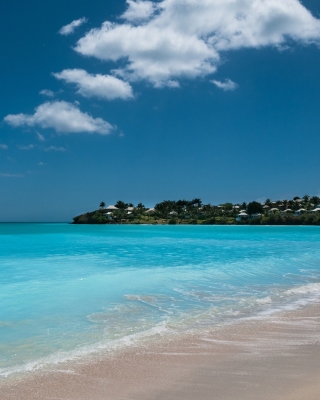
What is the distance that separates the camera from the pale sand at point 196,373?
3.97 metres

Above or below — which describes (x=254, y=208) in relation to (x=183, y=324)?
above

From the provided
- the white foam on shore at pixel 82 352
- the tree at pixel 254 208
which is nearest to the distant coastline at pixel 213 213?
the tree at pixel 254 208

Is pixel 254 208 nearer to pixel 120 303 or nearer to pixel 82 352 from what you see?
pixel 120 303

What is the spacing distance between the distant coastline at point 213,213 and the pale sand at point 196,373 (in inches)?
4743

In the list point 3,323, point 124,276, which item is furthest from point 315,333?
point 124,276

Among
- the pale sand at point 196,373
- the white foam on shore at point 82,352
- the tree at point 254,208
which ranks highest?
the tree at point 254,208

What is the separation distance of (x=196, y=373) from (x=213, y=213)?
470 feet

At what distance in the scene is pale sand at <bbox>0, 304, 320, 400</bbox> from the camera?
397 centimetres

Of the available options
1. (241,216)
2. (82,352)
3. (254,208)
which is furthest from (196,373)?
(254,208)

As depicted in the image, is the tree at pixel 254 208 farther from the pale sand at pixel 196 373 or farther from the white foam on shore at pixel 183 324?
the pale sand at pixel 196 373

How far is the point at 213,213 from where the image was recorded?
14638cm

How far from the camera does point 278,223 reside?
411 feet

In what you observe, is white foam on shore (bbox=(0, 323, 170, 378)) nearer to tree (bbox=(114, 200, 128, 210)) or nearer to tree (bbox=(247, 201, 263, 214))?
tree (bbox=(247, 201, 263, 214))

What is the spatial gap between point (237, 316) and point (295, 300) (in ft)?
8.26
